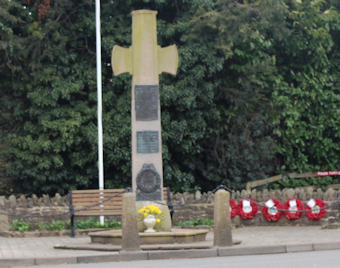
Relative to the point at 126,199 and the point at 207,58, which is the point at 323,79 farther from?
the point at 126,199

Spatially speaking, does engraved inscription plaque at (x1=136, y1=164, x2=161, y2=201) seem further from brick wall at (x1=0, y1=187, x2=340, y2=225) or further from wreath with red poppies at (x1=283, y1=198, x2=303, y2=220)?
wreath with red poppies at (x1=283, y1=198, x2=303, y2=220)

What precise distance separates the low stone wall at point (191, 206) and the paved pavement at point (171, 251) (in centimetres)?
207

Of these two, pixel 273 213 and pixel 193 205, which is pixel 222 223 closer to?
pixel 273 213

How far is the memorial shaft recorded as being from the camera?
58.6 feet

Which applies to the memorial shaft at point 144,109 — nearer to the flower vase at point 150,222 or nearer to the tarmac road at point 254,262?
the flower vase at point 150,222

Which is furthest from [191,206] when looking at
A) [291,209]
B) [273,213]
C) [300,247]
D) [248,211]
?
[300,247]

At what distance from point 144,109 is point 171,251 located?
4.02m

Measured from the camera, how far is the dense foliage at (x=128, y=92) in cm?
2712

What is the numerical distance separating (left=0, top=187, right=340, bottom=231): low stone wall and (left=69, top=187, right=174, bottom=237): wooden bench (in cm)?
78

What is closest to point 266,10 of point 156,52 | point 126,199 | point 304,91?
point 304,91

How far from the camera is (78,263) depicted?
47.2 feet

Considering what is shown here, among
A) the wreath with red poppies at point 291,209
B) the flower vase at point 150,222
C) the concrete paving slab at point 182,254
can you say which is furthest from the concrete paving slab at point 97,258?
the wreath with red poppies at point 291,209

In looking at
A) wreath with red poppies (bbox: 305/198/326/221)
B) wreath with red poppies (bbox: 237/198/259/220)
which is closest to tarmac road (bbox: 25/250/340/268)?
wreath with red poppies (bbox: 305/198/326/221)

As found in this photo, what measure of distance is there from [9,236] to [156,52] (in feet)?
21.3
